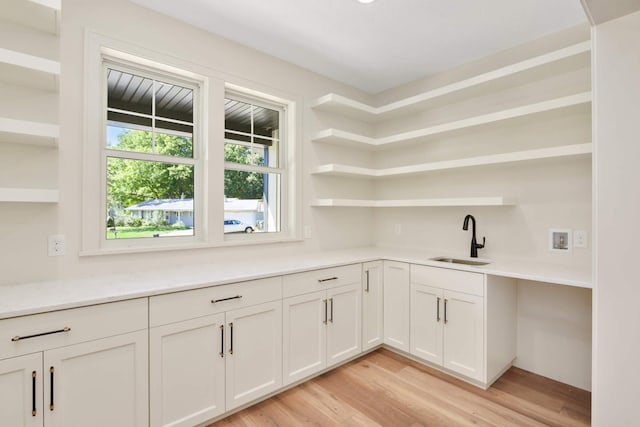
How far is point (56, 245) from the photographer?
1.89 meters

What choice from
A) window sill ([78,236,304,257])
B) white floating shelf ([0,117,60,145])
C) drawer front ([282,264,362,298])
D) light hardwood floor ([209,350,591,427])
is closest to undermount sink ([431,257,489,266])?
drawer front ([282,264,362,298])

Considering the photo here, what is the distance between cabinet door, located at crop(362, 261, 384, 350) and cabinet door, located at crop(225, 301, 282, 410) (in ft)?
2.94

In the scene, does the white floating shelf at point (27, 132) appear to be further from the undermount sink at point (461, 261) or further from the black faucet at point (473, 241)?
the black faucet at point (473, 241)

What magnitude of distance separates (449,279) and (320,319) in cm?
104

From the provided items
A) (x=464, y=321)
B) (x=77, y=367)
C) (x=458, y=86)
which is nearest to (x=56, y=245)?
(x=77, y=367)

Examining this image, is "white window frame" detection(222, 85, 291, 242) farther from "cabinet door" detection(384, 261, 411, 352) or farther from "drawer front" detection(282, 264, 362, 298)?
"cabinet door" detection(384, 261, 411, 352)

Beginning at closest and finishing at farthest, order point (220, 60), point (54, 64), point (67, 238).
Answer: point (54, 64) → point (67, 238) → point (220, 60)

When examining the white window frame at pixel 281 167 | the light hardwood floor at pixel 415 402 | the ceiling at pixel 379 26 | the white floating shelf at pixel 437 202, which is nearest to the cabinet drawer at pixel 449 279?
the white floating shelf at pixel 437 202

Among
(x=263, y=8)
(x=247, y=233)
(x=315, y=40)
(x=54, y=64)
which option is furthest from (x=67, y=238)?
(x=315, y=40)

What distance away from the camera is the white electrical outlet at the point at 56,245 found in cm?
188

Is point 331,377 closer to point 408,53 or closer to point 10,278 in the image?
point 10,278

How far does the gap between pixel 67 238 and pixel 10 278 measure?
1.05ft

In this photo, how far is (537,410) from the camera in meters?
2.10

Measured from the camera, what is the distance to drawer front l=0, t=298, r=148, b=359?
1.35 meters
